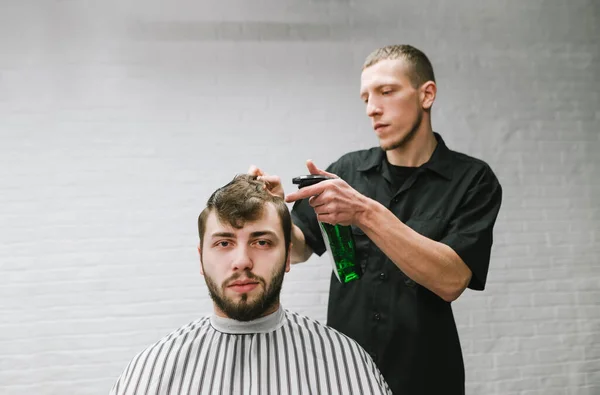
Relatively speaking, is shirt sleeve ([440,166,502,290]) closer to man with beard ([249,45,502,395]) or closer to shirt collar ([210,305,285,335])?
man with beard ([249,45,502,395])

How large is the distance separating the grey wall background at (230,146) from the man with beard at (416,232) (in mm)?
954

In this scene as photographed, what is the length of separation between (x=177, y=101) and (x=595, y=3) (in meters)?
2.63

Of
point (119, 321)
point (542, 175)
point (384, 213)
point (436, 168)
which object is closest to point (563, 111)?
point (542, 175)

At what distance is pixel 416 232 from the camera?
58.6 inches

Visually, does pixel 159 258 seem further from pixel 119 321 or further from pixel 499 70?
pixel 499 70

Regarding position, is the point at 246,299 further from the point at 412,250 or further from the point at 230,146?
the point at 230,146

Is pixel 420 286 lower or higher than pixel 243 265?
lower

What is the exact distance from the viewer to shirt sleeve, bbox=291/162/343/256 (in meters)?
1.79

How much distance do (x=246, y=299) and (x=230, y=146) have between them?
1380 mm

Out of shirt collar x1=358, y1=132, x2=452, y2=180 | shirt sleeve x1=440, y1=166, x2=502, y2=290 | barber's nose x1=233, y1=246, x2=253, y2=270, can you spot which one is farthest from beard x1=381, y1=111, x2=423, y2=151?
barber's nose x1=233, y1=246, x2=253, y2=270

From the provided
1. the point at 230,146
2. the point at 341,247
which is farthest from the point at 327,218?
the point at 230,146

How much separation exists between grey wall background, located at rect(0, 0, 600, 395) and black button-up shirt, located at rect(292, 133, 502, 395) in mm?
952

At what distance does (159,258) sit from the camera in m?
2.51

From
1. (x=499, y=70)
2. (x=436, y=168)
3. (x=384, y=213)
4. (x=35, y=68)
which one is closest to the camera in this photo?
(x=384, y=213)
